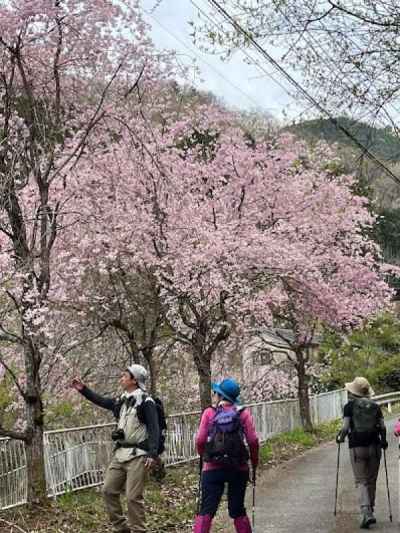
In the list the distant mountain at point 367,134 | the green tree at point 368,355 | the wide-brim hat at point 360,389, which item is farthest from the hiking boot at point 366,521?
the green tree at point 368,355

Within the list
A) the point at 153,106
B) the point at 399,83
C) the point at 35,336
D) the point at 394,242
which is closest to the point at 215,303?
the point at 153,106

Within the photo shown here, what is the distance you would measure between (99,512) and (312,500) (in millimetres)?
3013

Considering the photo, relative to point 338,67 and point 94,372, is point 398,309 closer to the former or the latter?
point 94,372

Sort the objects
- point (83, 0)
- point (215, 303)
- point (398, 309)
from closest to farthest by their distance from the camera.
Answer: point (83, 0) < point (215, 303) < point (398, 309)

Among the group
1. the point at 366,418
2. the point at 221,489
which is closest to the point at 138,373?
the point at 221,489

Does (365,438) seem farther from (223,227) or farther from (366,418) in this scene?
(223,227)

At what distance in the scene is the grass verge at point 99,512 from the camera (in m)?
8.39

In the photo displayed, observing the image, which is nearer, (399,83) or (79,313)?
(399,83)

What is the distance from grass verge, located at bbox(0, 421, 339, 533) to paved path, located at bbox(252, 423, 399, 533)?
69 cm

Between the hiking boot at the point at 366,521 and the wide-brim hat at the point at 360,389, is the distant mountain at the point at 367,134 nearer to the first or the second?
the wide-brim hat at the point at 360,389

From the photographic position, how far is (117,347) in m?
16.3

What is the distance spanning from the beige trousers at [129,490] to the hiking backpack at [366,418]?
290 cm

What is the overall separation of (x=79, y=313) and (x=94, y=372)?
374cm

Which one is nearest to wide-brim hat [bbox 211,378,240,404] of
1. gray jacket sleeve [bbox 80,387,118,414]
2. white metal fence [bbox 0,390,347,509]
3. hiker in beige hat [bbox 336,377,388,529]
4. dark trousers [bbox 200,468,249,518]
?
dark trousers [bbox 200,468,249,518]
